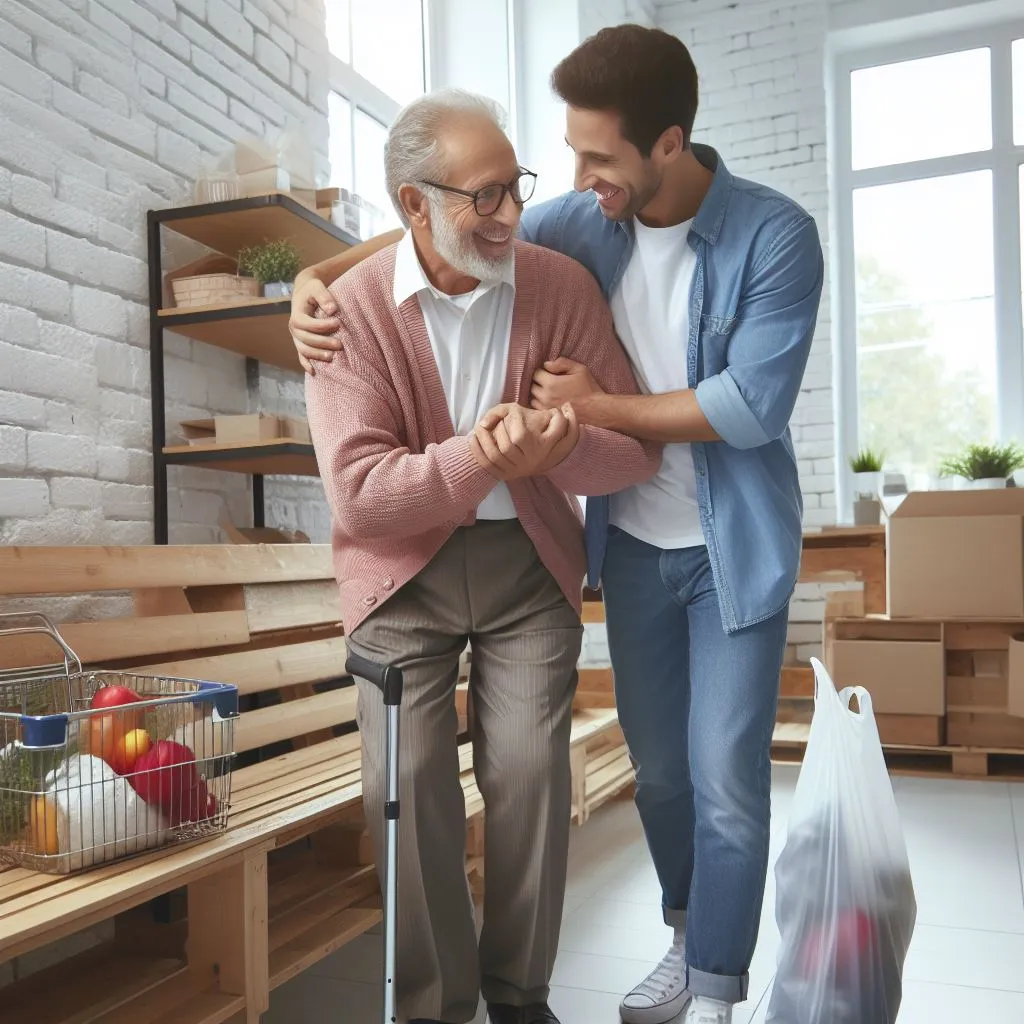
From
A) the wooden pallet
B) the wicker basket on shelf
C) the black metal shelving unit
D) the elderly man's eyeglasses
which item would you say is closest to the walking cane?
the elderly man's eyeglasses

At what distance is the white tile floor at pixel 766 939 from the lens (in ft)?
6.89

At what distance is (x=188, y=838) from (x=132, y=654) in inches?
19.6

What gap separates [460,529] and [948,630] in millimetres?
3267

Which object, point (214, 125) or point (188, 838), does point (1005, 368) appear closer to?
point (214, 125)

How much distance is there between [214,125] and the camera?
9.53 feet

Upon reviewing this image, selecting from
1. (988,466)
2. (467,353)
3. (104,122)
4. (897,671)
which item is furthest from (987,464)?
(104,122)

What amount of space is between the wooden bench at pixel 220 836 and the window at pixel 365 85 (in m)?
1.64

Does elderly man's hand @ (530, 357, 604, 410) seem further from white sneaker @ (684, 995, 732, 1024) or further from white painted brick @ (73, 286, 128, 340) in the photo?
white painted brick @ (73, 286, 128, 340)

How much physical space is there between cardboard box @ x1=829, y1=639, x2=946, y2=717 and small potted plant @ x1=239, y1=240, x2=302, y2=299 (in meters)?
2.65

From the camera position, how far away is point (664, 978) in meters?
2.02

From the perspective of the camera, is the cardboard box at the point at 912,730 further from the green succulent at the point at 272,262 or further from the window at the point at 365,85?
the green succulent at the point at 272,262

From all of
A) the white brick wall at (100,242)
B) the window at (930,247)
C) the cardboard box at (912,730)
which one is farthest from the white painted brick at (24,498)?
the window at (930,247)

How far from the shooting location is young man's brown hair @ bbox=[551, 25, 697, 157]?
1.69m

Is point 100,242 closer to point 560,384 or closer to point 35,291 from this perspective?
point 35,291
